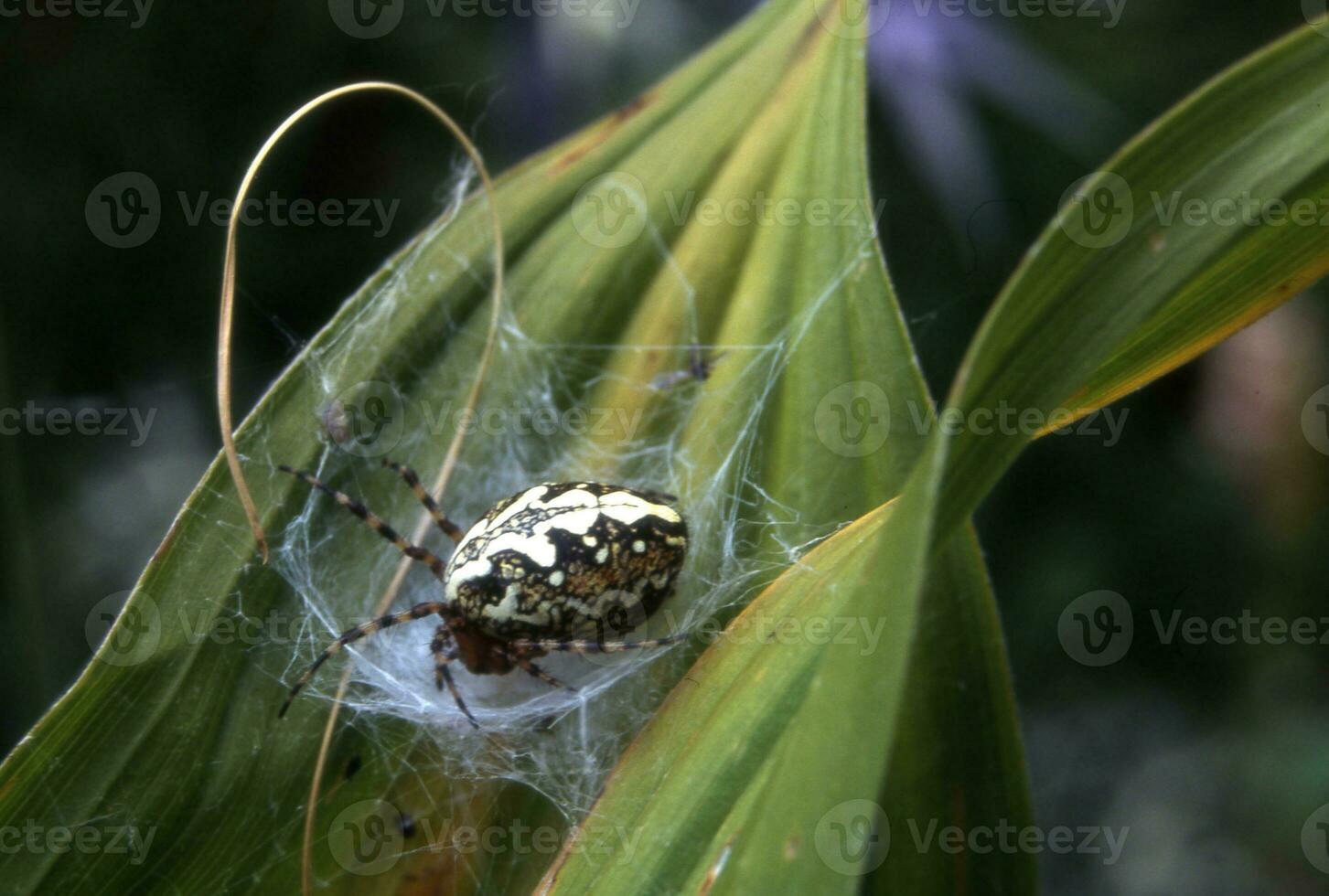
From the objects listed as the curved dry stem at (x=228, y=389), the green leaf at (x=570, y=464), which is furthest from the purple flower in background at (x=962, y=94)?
the curved dry stem at (x=228, y=389)

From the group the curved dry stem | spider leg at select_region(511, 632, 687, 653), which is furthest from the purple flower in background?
spider leg at select_region(511, 632, 687, 653)

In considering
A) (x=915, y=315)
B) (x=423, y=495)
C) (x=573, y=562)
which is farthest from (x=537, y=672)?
(x=915, y=315)

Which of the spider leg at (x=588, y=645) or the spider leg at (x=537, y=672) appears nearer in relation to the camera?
the spider leg at (x=588, y=645)

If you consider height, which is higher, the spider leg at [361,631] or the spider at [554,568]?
the spider at [554,568]

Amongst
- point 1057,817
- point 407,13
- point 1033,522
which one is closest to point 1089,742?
point 1057,817

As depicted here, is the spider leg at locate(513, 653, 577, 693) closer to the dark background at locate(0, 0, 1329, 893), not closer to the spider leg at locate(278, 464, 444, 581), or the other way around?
the spider leg at locate(278, 464, 444, 581)

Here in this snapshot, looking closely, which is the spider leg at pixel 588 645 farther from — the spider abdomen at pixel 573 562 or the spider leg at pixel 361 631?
the spider leg at pixel 361 631
